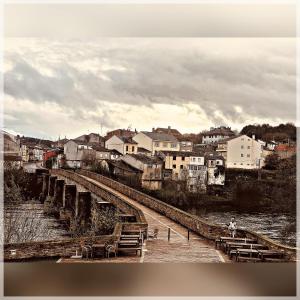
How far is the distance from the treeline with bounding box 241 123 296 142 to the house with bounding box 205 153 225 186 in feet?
1.51

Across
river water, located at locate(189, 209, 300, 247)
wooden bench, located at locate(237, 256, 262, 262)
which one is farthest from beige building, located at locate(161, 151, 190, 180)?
wooden bench, located at locate(237, 256, 262, 262)

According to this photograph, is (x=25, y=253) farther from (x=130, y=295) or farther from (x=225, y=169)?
(x=225, y=169)

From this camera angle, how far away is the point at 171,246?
623 centimetres

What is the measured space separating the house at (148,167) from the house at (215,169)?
0.60m

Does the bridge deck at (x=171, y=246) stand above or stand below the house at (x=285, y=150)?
below

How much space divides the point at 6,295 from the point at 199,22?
152 inches

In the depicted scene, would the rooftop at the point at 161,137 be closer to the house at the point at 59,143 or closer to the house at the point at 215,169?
the house at the point at 215,169

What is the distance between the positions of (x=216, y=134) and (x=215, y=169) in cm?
45

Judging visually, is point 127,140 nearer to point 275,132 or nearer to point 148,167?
point 148,167

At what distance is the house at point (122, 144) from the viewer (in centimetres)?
627

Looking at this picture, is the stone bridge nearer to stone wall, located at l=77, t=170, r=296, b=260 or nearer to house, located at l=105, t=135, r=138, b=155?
stone wall, located at l=77, t=170, r=296, b=260

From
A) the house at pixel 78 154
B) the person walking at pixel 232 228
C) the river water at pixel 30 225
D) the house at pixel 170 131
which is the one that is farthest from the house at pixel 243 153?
the river water at pixel 30 225

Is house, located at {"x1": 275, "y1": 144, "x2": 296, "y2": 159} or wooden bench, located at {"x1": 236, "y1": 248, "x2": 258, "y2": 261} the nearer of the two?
wooden bench, located at {"x1": 236, "y1": 248, "x2": 258, "y2": 261}

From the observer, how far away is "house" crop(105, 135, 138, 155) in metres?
6.27
